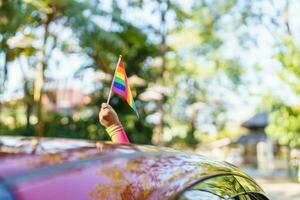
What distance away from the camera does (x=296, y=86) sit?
16.7 metres

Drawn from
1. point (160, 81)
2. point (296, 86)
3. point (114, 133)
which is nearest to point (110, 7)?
point (160, 81)

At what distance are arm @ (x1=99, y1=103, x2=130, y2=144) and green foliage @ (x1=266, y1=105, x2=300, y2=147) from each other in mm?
16037

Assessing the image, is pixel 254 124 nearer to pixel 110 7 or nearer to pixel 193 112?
pixel 193 112

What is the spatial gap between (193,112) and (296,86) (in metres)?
18.7

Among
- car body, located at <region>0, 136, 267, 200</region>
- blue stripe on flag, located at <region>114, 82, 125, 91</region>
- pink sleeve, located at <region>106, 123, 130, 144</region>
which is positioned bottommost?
car body, located at <region>0, 136, 267, 200</region>

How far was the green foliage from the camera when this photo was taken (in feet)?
59.4

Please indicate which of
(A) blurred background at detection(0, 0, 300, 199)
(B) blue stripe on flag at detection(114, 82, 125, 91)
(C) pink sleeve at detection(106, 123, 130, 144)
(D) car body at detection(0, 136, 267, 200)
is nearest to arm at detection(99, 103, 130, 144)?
(C) pink sleeve at detection(106, 123, 130, 144)

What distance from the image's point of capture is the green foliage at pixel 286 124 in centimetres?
1811

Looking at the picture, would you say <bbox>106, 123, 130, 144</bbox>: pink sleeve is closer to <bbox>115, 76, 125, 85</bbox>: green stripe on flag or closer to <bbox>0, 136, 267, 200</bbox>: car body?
<bbox>115, 76, 125, 85</bbox>: green stripe on flag

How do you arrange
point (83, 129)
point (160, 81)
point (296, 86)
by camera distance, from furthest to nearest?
point (160, 81), point (83, 129), point (296, 86)

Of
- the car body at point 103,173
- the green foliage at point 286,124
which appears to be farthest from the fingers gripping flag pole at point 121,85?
the green foliage at point 286,124

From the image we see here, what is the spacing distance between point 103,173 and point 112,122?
108 cm

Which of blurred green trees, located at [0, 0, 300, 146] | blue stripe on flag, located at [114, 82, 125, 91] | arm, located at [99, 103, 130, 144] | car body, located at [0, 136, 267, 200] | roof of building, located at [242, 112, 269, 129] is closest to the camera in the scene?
car body, located at [0, 136, 267, 200]

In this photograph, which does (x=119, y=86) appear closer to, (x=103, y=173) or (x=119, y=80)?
(x=119, y=80)
